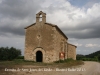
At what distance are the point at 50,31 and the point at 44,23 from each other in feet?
5.84

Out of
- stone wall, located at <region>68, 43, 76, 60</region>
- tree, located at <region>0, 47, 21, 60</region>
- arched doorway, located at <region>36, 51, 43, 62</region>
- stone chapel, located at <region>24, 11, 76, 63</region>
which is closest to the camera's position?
stone chapel, located at <region>24, 11, 76, 63</region>

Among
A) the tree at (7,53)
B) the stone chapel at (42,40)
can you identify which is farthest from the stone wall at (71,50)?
the tree at (7,53)

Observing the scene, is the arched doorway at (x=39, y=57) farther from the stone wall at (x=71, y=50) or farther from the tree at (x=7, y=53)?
the stone wall at (x=71, y=50)

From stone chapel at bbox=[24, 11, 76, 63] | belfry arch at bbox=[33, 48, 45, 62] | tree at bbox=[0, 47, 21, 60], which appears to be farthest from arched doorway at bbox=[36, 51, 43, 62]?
tree at bbox=[0, 47, 21, 60]

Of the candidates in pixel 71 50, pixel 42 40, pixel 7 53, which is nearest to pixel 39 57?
pixel 42 40

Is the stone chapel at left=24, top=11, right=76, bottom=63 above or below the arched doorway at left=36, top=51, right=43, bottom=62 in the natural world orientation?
above

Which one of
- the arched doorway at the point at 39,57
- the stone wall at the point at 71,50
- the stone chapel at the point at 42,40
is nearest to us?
the stone chapel at the point at 42,40

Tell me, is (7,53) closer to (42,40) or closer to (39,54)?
(39,54)

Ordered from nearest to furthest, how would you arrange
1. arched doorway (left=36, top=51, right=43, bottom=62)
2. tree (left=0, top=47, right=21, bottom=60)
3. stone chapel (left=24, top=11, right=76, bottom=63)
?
stone chapel (left=24, top=11, right=76, bottom=63) < arched doorway (left=36, top=51, right=43, bottom=62) < tree (left=0, top=47, right=21, bottom=60)

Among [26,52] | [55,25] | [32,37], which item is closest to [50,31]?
[55,25]

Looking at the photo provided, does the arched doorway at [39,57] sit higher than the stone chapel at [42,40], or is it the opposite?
the stone chapel at [42,40]

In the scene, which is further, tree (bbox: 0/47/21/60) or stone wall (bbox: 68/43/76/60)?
stone wall (bbox: 68/43/76/60)

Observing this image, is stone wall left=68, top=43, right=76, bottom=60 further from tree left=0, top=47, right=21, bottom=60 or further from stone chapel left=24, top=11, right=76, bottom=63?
tree left=0, top=47, right=21, bottom=60

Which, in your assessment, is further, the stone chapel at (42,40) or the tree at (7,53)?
the tree at (7,53)
